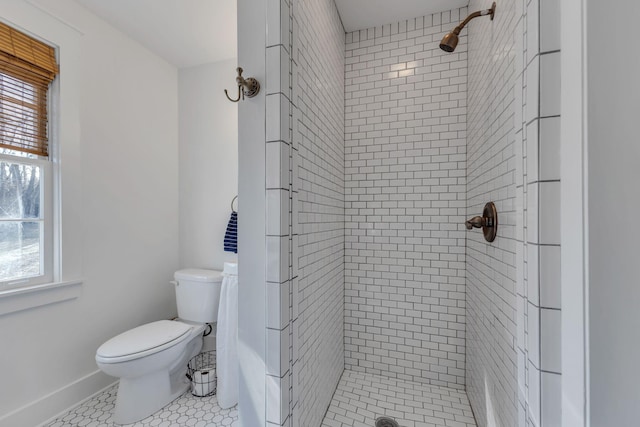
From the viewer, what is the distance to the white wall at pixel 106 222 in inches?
56.7

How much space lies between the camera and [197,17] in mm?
1755

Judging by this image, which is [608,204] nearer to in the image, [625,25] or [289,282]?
[625,25]

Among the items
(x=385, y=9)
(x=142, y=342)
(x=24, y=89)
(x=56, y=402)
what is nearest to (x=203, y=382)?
(x=142, y=342)

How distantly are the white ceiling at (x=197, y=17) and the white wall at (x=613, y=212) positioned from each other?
1.37m

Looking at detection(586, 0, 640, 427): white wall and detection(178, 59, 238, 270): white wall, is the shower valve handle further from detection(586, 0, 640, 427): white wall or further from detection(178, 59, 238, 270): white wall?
detection(178, 59, 238, 270): white wall

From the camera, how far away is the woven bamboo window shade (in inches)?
54.9

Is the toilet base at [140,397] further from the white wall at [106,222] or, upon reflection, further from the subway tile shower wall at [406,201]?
the subway tile shower wall at [406,201]

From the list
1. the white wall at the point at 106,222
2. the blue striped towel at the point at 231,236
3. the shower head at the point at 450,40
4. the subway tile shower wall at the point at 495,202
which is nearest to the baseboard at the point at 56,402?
the white wall at the point at 106,222

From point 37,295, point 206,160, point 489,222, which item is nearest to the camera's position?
point 489,222

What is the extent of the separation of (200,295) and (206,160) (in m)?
1.12

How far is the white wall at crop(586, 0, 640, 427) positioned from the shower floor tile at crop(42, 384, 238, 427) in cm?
166

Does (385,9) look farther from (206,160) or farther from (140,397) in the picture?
(140,397)

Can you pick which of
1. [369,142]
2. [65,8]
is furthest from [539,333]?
[65,8]

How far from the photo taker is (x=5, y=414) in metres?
1.34
